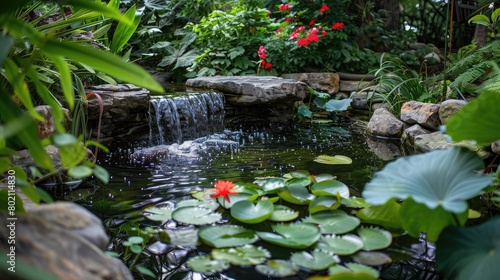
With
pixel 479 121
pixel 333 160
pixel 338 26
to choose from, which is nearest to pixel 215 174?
pixel 333 160

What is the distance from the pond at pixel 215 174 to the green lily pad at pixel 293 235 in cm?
4

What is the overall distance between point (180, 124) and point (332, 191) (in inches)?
107

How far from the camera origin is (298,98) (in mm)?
4797

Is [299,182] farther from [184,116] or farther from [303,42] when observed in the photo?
[303,42]

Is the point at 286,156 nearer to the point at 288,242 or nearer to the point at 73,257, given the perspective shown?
the point at 288,242

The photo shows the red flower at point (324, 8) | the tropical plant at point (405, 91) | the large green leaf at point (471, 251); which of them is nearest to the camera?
the large green leaf at point (471, 251)

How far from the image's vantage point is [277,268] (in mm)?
1231

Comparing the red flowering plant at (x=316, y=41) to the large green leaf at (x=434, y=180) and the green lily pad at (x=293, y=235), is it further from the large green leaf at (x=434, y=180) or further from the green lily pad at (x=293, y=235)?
the large green leaf at (x=434, y=180)

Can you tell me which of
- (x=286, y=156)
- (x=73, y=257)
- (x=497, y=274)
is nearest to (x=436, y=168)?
(x=497, y=274)

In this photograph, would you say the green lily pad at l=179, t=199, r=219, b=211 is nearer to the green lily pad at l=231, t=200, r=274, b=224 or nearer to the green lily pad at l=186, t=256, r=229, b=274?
the green lily pad at l=231, t=200, r=274, b=224

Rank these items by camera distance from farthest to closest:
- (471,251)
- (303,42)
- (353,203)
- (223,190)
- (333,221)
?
1. (303,42)
2. (353,203)
3. (223,190)
4. (333,221)
5. (471,251)

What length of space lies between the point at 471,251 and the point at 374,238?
1.27 feet

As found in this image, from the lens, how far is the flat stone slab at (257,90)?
4629 mm

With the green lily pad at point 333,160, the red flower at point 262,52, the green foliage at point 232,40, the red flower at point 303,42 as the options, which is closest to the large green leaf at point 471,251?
the green lily pad at point 333,160
